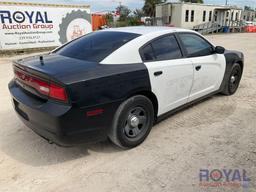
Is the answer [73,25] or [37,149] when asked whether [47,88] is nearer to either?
[37,149]

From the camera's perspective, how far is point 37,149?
322cm

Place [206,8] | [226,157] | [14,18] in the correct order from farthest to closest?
[206,8], [14,18], [226,157]

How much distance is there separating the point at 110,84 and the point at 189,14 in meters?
30.4

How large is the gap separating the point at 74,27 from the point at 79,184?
566 inches

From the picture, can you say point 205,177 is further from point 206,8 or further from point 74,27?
point 206,8

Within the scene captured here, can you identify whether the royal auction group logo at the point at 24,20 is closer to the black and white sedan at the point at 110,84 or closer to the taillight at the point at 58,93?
the black and white sedan at the point at 110,84

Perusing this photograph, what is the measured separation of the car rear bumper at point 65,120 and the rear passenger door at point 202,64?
1.73 m

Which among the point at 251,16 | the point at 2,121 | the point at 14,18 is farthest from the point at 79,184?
the point at 251,16

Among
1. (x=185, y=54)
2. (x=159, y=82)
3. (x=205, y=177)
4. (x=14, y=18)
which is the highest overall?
(x=14, y=18)

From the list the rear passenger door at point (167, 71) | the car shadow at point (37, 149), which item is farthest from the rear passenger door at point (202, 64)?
the car shadow at point (37, 149)

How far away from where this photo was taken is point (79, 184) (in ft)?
8.48

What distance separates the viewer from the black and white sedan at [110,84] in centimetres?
254

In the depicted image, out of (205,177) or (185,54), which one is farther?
(185,54)

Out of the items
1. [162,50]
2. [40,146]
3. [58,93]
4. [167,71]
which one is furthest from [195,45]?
[40,146]
